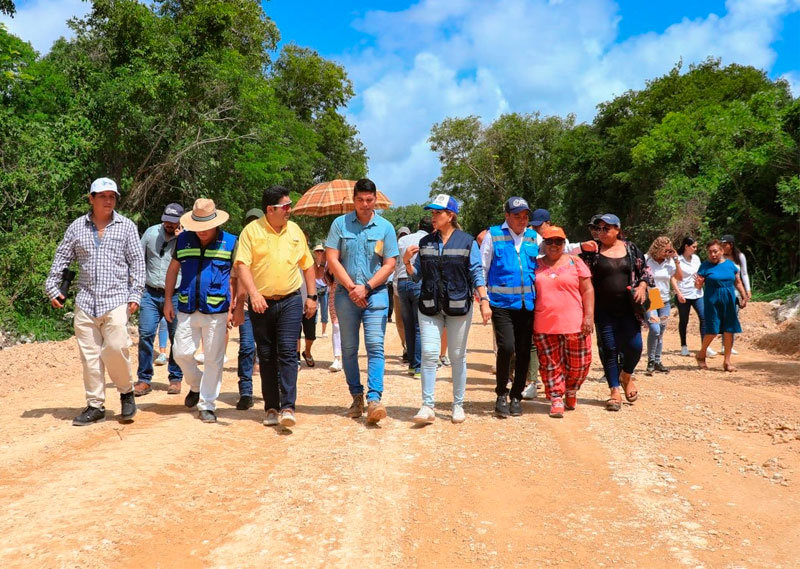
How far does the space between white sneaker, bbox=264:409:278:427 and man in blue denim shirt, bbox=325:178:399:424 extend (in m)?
0.78

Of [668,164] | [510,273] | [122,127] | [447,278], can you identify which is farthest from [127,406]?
[668,164]

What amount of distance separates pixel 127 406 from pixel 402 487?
9.71ft

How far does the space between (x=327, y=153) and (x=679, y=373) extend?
3596 cm

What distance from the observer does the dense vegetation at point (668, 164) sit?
20.2 m

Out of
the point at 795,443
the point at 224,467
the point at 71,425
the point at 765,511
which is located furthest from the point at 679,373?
the point at 71,425

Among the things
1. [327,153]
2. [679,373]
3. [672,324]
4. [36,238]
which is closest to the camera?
[679,373]

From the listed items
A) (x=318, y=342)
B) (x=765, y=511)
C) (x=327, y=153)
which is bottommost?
A: (x=765, y=511)

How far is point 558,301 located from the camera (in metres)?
7.08

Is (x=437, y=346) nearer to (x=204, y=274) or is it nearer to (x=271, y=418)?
(x=271, y=418)

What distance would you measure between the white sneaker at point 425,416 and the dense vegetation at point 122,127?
9726mm

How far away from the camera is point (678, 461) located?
548 cm

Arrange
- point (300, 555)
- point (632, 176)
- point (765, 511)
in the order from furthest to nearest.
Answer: point (632, 176) < point (765, 511) < point (300, 555)

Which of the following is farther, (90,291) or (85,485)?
(90,291)

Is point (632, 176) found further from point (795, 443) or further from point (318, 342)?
point (795, 443)
